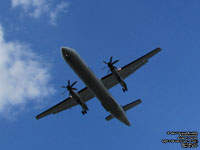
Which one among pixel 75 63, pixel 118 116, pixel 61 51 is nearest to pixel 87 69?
pixel 75 63

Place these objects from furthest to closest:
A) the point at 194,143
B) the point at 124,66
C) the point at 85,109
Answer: the point at 85,109, the point at 124,66, the point at 194,143

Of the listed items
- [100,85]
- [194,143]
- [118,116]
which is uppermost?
[100,85]

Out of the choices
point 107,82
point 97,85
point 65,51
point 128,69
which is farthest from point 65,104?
point 65,51

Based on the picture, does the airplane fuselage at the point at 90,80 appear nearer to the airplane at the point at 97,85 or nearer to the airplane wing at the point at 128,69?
the airplane at the point at 97,85

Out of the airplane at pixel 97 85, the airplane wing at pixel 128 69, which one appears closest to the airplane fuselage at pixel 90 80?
the airplane at pixel 97 85

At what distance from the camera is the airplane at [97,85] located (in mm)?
34809

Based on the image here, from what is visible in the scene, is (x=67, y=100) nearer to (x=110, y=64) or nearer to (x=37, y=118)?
(x=37, y=118)

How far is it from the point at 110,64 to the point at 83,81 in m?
5.00

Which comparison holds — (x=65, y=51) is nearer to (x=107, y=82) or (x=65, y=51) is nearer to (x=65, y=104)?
(x=107, y=82)

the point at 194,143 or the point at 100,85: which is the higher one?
the point at 100,85

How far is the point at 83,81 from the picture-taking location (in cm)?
3616

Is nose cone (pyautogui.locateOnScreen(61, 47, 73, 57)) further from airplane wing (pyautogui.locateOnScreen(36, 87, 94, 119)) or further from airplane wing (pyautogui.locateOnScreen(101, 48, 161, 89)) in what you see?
airplane wing (pyautogui.locateOnScreen(36, 87, 94, 119))

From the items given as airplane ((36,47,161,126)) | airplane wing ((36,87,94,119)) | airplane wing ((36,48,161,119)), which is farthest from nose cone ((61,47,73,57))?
airplane wing ((36,87,94,119))

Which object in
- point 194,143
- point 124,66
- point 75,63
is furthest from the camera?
point 124,66
